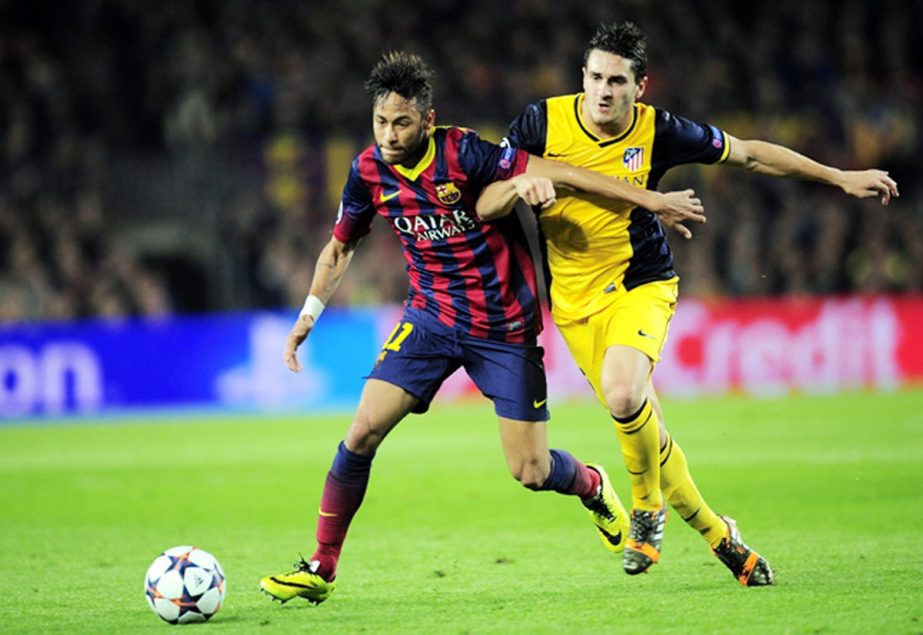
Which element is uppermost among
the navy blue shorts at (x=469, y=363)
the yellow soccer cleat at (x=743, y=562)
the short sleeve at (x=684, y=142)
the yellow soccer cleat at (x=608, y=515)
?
the short sleeve at (x=684, y=142)

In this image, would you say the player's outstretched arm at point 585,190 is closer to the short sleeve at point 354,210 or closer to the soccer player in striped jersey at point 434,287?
the soccer player in striped jersey at point 434,287

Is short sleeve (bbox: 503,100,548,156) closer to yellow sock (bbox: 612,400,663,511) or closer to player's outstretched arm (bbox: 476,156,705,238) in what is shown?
player's outstretched arm (bbox: 476,156,705,238)

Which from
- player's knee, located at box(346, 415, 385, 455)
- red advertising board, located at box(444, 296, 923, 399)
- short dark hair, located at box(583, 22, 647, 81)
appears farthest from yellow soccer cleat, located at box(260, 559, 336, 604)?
red advertising board, located at box(444, 296, 923, 399)

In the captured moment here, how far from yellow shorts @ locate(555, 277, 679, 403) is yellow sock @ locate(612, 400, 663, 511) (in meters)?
0.18

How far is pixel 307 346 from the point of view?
55.6 ft

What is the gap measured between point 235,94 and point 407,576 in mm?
13780

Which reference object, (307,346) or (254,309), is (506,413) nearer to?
(307,346)

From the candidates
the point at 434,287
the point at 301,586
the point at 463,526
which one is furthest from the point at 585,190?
the point at 463,526

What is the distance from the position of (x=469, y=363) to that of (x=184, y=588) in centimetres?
158

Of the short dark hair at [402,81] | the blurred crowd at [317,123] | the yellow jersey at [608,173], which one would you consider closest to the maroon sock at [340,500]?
the yellow jersey at [608,173]

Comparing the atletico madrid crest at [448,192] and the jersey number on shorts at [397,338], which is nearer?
the atletico madrid crest at [448,192]

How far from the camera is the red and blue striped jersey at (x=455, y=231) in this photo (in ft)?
19.8

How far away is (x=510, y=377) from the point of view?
624 cm

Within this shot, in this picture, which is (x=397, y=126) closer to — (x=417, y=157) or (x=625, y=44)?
(x=417, y=157)
